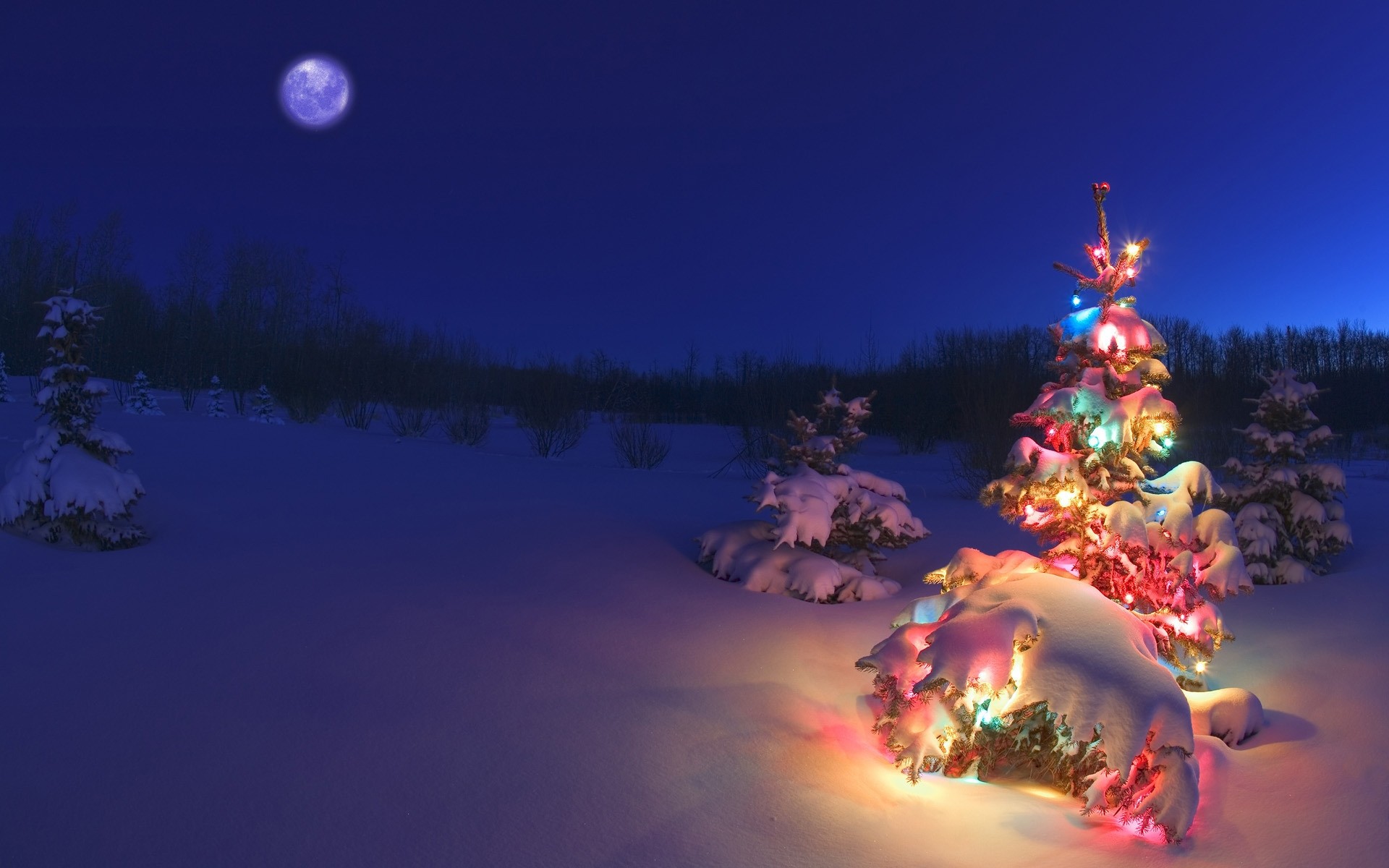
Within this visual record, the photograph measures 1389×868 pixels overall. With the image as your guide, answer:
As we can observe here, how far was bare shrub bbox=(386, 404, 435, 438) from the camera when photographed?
63.3 ft

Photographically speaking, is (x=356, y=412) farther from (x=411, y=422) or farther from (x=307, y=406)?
(x=411, y=422)

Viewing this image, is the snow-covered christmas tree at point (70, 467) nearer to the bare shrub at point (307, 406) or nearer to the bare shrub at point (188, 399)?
the bare shrub at point (307, 406)

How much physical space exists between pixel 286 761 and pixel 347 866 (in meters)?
0.75

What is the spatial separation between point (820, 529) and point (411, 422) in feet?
53.6

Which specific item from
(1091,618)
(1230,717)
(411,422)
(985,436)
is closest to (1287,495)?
(1230,717)

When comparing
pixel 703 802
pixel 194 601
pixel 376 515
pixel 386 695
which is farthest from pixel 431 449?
pixel 703 802

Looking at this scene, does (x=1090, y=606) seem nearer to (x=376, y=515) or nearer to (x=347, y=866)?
(x=347, y=866)

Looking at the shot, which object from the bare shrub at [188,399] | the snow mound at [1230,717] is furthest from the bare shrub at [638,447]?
the bare shrub at [188,399]

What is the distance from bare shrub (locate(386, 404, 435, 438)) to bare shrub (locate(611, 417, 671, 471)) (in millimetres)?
5755

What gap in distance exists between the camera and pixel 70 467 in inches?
216

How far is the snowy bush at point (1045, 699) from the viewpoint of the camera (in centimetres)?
283

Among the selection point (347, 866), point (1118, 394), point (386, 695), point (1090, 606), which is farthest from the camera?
point (1118, 394)

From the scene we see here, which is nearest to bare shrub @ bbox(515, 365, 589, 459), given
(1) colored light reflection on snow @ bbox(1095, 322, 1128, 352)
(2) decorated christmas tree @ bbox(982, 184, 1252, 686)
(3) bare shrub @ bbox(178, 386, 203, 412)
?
(3) bare shrub @ bbox(178, 386, 203, 412)

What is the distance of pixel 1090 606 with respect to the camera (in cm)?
332
